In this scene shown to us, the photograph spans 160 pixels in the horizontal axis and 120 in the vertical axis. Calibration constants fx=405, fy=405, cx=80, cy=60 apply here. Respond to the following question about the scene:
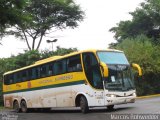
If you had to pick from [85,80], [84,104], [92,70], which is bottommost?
[84,104]

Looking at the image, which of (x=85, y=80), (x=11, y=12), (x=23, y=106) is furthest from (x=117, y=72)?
(x=23, y=106)

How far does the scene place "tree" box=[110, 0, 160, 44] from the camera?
55156 mm

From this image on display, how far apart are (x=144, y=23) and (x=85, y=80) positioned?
124ft

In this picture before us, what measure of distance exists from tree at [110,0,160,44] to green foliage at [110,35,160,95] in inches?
543

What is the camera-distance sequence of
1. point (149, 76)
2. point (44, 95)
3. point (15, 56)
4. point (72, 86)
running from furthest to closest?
point (15, 56), point (149, 76), point (44, 95), point (72, 86)

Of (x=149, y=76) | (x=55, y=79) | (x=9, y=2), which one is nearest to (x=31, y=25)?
(x=9, y=2)

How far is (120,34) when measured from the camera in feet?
187

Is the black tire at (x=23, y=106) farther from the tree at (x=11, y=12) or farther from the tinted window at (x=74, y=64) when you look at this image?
the tree at (x=11, y=12)

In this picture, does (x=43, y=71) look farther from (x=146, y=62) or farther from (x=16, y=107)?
(x=146, y=62)

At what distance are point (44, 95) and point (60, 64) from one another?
308cm

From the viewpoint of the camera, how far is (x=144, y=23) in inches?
2207

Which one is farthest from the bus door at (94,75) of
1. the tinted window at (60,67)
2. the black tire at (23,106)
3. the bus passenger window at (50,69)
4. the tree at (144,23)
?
the tree at (144,23)

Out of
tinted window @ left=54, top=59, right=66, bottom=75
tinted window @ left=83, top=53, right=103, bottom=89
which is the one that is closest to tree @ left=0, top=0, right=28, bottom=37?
tinted window @ left=83, top=53, right=103, bottom=89

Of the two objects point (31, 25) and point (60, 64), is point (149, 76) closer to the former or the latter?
point (60, 64)
